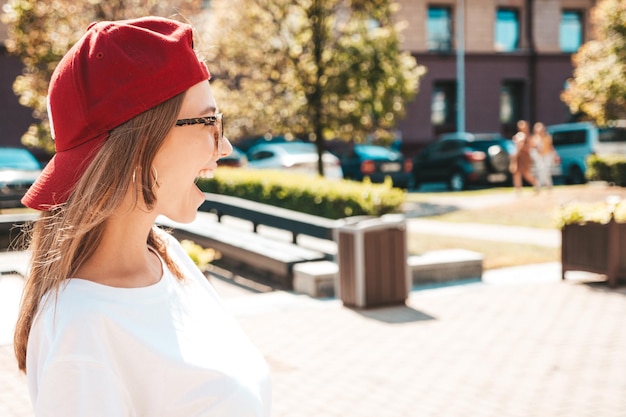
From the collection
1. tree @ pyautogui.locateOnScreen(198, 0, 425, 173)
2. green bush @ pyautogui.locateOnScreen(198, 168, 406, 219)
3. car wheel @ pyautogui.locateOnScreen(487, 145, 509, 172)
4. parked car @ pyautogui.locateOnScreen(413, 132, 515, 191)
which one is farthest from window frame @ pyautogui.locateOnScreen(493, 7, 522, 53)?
green bush @ pyautogui.locateOnScreen(198, 168, 406, 219)

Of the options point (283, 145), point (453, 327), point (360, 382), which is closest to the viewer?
point (360, 382)

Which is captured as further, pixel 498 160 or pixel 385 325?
pixel 498 160

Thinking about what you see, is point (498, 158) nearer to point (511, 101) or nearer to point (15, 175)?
point (15, 175)

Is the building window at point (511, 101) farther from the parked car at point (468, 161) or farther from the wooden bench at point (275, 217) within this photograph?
the wooden bench at point (275, 217)

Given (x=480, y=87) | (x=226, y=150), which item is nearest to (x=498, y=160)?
(x=480, y=87)

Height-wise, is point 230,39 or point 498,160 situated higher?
point 230,39

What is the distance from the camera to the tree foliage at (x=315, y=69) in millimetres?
19562

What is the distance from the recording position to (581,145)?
27547mm

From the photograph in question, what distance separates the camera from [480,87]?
129 ft

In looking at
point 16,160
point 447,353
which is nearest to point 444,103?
point 16,160

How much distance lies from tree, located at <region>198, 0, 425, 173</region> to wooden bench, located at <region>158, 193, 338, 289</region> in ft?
23.0

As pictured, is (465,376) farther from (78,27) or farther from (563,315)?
(78,27)

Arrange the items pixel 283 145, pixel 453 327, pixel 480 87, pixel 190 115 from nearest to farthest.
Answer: pixel 190 115, pixel 453 327, pixel 283 145, pixel 480 87

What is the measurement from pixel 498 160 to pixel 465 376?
67.7 ft
